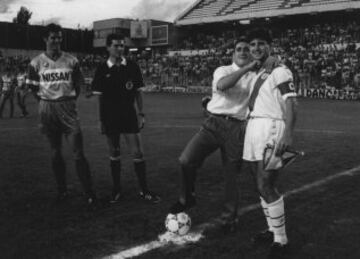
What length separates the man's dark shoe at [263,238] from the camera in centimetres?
473

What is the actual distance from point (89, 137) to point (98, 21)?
59088 millimetres

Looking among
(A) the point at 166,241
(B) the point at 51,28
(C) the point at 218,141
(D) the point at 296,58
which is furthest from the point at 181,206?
(D) the point at 296,58

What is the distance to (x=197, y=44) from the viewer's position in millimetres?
50844

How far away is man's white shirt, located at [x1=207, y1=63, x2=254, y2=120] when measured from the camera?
5043 mm

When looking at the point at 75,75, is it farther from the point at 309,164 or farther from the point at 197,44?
the point at 197,44

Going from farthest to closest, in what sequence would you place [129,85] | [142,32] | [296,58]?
[142,32] < [296,58] < [129,85]

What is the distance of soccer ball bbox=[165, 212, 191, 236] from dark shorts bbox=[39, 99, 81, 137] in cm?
194

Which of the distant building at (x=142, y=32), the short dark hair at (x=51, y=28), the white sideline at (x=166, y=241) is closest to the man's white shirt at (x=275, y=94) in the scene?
the white sideline at (x=166, y=241)

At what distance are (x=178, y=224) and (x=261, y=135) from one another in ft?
4.14

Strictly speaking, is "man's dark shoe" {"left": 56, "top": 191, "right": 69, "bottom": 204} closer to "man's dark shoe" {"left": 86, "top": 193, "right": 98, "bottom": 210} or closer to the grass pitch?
the grass pitch

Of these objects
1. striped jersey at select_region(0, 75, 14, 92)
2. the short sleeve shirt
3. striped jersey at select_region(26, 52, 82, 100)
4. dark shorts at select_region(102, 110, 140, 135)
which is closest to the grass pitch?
dark shorts at select_region(102, 110, 140, 135)

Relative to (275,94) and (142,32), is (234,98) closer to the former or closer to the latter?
(275,94)

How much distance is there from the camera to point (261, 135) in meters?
4.33

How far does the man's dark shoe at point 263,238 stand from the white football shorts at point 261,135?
0.83 metres
